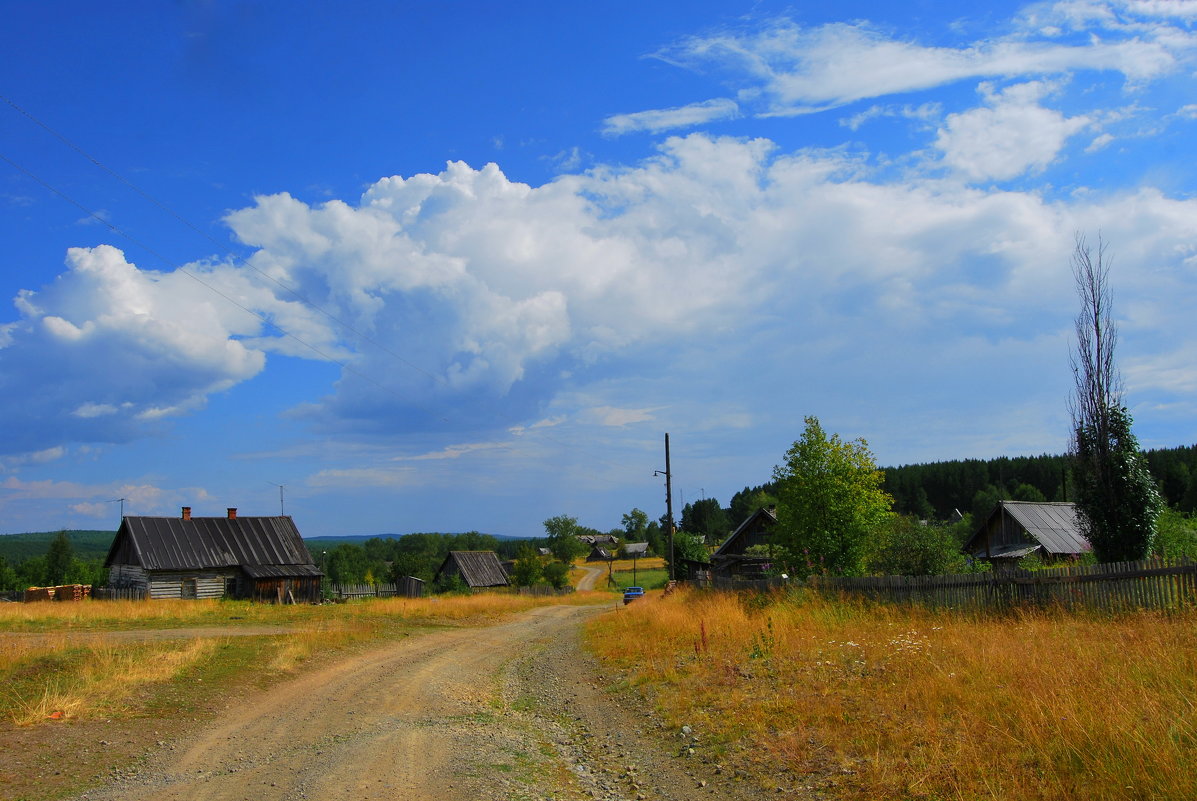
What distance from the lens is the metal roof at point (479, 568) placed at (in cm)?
6681

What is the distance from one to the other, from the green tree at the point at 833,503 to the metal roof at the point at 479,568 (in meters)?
44.6

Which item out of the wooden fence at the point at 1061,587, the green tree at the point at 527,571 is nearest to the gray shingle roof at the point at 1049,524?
the wooden fence at the point at 1061,587

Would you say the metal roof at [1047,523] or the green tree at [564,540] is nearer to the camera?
the metal roof at [1047,523]

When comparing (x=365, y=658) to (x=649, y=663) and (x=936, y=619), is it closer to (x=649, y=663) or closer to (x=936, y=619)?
(x=649, y=663)

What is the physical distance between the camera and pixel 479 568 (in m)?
68.8

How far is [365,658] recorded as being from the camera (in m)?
18.1

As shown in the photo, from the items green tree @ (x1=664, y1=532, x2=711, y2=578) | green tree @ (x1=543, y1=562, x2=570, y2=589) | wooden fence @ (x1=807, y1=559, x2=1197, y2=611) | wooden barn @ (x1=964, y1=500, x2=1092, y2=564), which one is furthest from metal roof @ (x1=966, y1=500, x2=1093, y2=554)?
green tree @ (x1=543, y1=562, x2=570, y2=589)

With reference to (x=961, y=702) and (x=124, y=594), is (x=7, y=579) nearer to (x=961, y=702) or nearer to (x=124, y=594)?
(x=124, y=594)

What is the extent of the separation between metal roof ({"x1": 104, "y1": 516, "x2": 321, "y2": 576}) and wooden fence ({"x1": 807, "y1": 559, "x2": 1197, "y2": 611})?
39.8 meters

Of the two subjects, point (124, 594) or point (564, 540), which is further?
point (564, 540)

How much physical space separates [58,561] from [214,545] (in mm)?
65801

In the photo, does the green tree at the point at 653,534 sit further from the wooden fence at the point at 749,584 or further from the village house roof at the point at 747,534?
the wooden fence at the point at 749,584

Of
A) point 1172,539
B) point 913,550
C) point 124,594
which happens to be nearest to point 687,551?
point 913,550

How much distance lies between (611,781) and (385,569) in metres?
108
